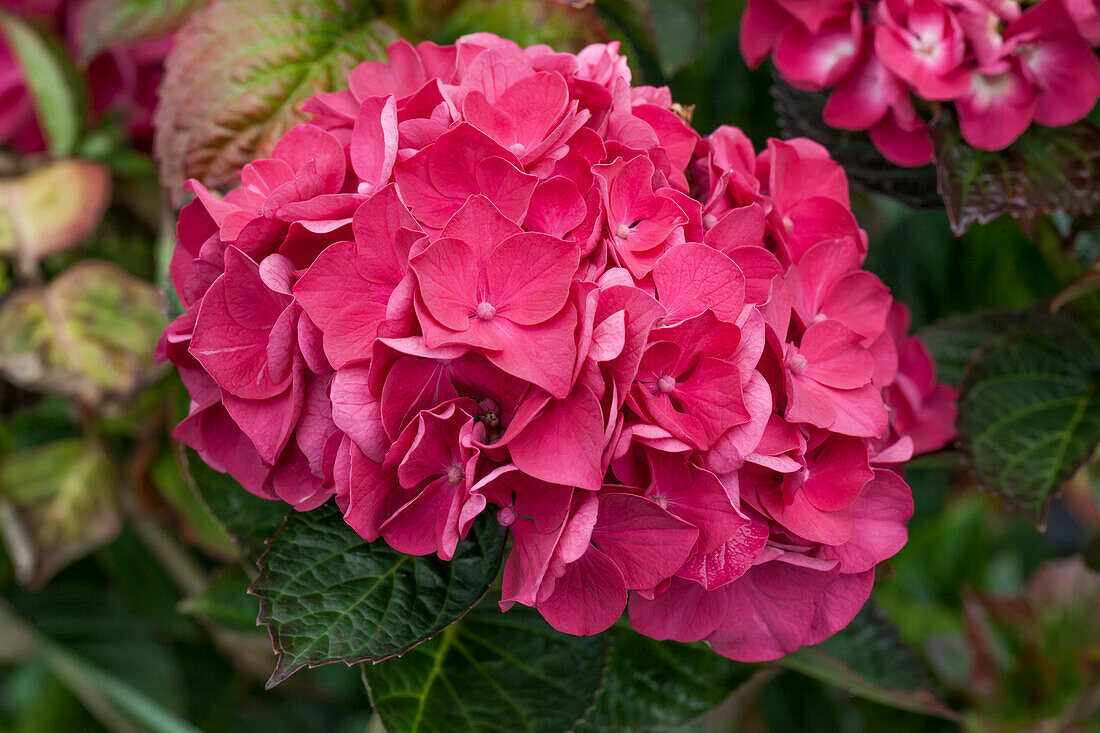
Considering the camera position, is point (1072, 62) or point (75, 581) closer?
point (1072, 62)

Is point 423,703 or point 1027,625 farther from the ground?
point 423,703

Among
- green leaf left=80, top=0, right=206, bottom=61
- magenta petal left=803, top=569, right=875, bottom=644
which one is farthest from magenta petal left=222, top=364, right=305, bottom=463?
green leaf left=80, top=0, right=206, bottom=61

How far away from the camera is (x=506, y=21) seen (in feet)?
1.89

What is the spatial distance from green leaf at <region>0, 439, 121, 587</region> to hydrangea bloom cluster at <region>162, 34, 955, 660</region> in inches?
15.6

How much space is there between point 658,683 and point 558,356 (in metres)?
0.30

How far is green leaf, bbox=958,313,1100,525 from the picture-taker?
525 mm

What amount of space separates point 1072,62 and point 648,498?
1.32 feet

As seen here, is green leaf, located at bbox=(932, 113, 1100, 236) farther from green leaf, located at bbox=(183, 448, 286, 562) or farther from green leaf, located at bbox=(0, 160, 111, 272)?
green leaf, located at bbox=(0, 160, 111, 272)

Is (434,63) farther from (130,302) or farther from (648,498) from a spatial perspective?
(130,302)

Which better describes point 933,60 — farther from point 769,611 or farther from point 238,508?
point 238,508

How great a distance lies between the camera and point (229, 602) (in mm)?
605

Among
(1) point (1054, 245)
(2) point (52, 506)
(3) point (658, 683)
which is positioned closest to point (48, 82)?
(2) point (52, 506)

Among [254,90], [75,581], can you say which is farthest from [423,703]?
[75,581]

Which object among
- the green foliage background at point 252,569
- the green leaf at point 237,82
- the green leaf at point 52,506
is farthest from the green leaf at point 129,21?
the green leaf at point 52,506
